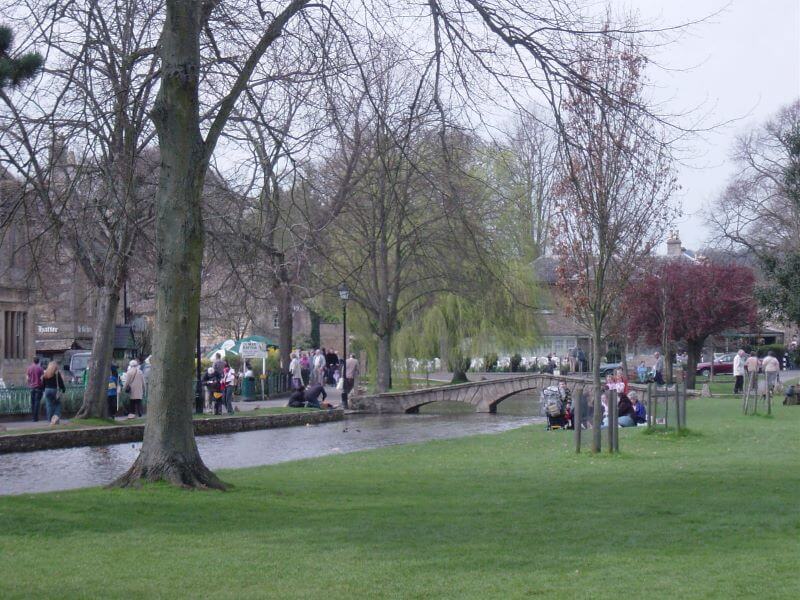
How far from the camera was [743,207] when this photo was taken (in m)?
55.9

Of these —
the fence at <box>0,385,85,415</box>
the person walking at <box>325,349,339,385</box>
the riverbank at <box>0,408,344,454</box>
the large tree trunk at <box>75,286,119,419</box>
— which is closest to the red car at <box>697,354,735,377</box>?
the person walking at <box>325,349,339,385</box>

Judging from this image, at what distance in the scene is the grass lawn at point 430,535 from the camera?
6.94 meters

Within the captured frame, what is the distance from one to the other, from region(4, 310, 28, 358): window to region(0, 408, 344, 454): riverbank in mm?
12774

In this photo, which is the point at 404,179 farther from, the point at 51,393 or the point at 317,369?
Answer: the point at 317,369

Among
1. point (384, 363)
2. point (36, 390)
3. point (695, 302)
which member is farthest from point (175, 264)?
point (695, 302)

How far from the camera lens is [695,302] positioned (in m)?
43.5

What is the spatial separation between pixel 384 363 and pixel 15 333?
14516 millimetres

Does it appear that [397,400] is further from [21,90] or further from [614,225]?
[21,90]

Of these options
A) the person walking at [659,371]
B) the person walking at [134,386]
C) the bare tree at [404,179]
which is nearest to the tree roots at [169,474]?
the bare tree at [404,179]

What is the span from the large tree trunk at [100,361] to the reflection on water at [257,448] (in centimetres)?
231

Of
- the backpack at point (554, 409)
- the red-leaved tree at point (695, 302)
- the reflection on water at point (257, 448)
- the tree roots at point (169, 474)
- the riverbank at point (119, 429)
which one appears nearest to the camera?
the tree roots at point (169, 474)

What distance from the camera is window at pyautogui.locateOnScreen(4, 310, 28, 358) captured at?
39.5 meters

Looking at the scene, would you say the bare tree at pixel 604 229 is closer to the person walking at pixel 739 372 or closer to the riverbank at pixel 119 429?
the riverbank at pixel 119 429

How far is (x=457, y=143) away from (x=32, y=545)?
7.73m
